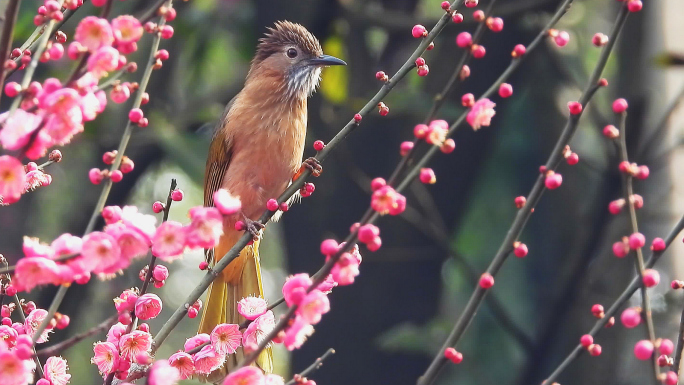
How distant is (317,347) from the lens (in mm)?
6332

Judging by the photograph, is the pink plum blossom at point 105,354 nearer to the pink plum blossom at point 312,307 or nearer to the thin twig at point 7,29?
the pink plum blossom at point 312,307

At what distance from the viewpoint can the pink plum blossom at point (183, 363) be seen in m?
2.23

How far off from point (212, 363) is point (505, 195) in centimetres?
414

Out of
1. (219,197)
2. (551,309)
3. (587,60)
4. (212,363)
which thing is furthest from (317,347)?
(219,197)

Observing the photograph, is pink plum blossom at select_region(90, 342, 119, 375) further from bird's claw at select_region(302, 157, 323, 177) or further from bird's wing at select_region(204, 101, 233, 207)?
bird's wing at select_region(204, 101, 233, 207)

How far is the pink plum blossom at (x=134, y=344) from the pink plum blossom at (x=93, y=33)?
0.73m

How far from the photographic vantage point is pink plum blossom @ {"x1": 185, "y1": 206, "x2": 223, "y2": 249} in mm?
1841

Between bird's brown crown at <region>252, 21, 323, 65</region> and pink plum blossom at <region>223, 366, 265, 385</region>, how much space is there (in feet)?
9.93

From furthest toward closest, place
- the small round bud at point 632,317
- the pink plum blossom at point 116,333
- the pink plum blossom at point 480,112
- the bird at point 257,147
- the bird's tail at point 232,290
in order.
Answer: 1. the bird at point 257,147
2. the bird's tail at point 232,290
3. the pink plum blossom at point 116,333
4. the pink plum blossom at point 480,112
5. the small round bud at point 632,317

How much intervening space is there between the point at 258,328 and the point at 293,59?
251cm

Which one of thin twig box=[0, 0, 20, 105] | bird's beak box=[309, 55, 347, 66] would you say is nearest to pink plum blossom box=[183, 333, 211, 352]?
thin twig box=[0, 0, 20, 105]

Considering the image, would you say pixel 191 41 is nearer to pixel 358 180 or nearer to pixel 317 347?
pixel 358 180

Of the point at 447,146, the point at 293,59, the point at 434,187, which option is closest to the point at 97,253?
the point at 447,146

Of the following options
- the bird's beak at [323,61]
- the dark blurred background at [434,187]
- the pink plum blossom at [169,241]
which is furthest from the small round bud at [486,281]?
the dark blurred background at [434,187]
